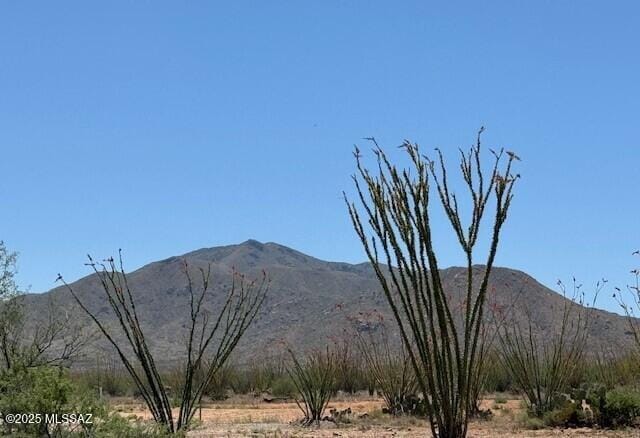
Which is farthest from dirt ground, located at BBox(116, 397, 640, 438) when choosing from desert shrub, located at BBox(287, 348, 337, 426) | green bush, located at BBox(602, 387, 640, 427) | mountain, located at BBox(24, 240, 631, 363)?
mountain, located at BBox(24, 240, 631, 363)

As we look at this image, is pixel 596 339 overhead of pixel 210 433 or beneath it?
overhead

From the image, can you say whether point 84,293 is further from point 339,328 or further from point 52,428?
point 52,428

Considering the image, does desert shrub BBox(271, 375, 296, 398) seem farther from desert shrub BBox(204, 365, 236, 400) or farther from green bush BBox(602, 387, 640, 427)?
green bush BBox(602, 387, 640, 427)

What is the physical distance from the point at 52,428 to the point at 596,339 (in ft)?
181

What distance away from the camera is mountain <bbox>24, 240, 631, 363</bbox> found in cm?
6222

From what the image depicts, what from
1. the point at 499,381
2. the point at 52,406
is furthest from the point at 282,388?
the point at 52,406

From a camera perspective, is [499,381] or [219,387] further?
[499,381]

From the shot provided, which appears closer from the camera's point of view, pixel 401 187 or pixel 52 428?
pixel 52 428

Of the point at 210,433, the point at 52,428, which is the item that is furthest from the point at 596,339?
the point at 52,428

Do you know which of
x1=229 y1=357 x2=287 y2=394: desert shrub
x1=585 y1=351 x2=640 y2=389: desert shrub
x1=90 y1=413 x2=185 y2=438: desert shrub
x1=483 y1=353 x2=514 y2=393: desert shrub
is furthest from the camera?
x1=229 y1=357 x2=287 y2=394: desert shrub

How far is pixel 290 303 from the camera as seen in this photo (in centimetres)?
8788

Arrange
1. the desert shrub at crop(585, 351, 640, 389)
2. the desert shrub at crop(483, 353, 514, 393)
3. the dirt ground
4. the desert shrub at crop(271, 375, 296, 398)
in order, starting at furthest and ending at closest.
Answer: the desert shrub at crop(271, 375, 296, 398)
the desert shrub at crop(483, 353, 514, 393)
the desert shrub at crop(585, 351, 640, 389)
the dirt ground

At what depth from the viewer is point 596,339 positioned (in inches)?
2275

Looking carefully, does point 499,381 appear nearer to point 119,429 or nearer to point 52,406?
point 119,429
